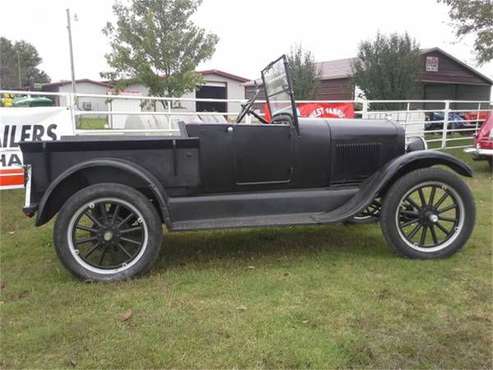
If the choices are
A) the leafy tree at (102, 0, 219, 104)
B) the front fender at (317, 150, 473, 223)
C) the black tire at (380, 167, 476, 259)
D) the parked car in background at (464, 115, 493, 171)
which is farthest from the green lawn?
the parked car in background at (464, 115, 493, 171)

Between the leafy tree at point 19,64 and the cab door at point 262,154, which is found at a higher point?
the leafy tree at point 19,64

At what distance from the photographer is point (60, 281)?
3.43 metres

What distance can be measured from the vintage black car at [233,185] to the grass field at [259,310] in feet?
1.04

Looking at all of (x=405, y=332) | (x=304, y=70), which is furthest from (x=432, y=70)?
(x=405, y=332)

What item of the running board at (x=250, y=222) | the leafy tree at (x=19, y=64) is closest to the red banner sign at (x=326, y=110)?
the running board at (x=250, y=222)

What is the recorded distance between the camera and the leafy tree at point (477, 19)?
13.8 metres

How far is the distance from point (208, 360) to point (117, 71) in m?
16.7

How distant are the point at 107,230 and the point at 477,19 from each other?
15003 mm

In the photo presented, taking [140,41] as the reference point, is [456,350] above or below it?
below

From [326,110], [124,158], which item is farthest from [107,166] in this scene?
[326,110]

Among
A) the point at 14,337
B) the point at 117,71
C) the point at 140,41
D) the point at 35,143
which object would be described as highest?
the point at 140,41

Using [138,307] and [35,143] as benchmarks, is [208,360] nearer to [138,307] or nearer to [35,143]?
[138,307]

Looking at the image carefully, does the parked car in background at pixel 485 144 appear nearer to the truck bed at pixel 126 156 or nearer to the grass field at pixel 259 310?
the grass field at pixel 259 310

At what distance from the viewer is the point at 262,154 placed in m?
3.71
